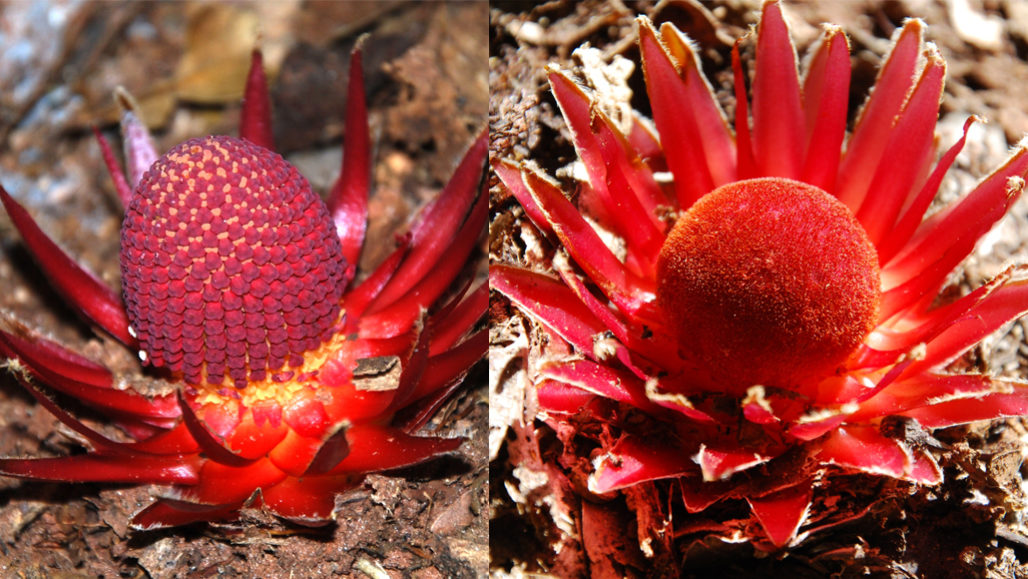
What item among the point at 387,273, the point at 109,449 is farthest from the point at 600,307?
the point at 109,449

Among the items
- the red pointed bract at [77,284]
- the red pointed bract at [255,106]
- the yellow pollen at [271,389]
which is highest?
the red pointed bract at [255,106]

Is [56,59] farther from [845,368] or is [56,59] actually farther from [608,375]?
[845,368]

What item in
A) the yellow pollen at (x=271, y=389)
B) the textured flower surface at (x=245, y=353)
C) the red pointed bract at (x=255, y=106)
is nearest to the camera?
the textured flower surface at (x=245, y=353)

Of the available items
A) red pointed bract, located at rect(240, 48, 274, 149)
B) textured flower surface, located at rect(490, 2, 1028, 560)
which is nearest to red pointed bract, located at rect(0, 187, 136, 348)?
red pointed bract, located at rect(240, 48, 274, 149)

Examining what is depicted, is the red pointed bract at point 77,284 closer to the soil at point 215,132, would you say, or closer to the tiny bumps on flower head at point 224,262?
the soil at point 215,132

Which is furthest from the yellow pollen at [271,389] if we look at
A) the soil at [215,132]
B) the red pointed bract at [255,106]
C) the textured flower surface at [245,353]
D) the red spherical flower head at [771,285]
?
the red spherical flower head at [771,285]

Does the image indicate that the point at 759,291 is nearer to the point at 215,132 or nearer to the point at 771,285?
the point at 771,285

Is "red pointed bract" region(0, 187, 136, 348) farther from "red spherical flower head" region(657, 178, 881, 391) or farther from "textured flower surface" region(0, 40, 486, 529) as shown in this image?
"red spherical flower head" region(657, 178, 881, 391)

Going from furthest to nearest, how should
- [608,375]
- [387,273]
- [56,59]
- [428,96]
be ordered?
[56,59] < [428,96] < [387,273] < [608,375]
